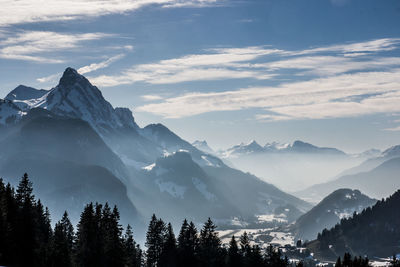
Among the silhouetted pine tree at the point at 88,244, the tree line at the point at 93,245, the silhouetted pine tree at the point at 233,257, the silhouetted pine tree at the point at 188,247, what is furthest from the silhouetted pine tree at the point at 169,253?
the silhouetted pine tree at the point at 88,244

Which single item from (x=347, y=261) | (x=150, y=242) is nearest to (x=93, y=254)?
(x=150, y=242)

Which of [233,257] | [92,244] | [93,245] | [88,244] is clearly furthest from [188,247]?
[88,244]

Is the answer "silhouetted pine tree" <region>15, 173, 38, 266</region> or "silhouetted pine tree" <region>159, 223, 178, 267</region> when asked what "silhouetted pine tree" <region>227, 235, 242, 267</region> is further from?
"silhouetted pine tree" <region>15, 173, 38, 266</region>

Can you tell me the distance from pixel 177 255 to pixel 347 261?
56832 millimetres

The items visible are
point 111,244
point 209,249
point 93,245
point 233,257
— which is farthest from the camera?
point 233,257

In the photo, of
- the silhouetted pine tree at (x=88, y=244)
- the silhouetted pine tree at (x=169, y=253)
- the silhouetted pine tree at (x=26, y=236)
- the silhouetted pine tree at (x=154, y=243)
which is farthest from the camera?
the silhouetted pine tree at (x=154, y=243)

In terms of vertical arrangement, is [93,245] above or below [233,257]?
above

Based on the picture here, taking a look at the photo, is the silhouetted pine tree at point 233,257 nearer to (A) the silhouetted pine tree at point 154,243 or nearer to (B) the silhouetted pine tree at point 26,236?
(A) the silhouetted pine tree at point 154,243

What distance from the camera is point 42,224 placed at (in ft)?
493

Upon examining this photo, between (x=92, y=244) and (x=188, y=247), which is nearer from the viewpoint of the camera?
(x=92, y=244)

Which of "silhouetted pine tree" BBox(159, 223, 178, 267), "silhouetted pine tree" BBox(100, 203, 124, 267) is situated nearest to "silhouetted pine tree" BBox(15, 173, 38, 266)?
"silhouetted pine tree" BBox(100, 203, 124, 267)

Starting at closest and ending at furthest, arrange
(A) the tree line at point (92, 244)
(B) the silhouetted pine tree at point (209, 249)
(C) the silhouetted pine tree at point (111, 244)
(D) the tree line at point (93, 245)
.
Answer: (A) the tree line at point (92, 244) → (D) the tree line at point (93, 245) → (C) the silhouetted pine tree at point (111, 244) → (B) the silhouetted pine tree at point (209, 249)

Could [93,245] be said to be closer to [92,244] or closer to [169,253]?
[92,244]

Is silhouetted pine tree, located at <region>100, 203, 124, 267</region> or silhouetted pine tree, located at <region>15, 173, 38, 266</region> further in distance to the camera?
silhouetted pine tree, located at <region>100, 203, 124, 267</region>
